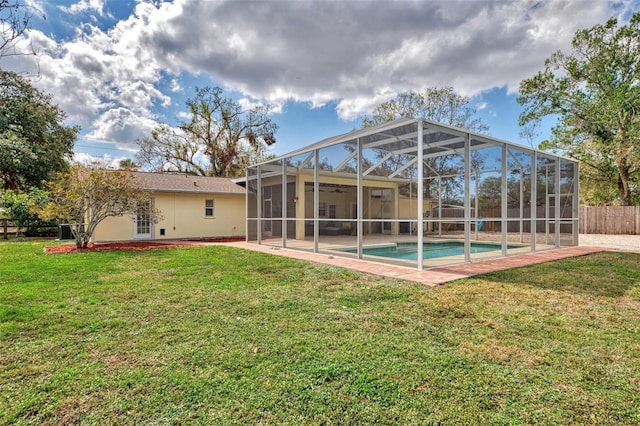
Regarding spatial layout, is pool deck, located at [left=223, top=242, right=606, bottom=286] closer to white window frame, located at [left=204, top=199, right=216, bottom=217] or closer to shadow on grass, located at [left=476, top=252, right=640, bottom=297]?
shadow on grass, located at [left=476, top=252, right=640, bottom=297]

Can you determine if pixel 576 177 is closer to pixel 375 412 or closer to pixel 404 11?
pixel 404 11

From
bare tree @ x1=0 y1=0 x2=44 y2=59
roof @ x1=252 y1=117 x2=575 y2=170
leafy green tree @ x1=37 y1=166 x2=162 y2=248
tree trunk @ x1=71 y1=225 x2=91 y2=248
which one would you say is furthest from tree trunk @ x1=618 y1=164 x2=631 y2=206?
tree trunk @ x1=71 y1=225 x2=91 y2=248

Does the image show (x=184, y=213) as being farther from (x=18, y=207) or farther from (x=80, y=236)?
(x=18, y=207)

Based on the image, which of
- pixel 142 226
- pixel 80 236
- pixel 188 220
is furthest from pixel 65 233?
pixel 188 220

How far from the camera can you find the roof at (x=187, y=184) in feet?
45.3

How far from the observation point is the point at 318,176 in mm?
9492

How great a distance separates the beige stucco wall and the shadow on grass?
12157 mm

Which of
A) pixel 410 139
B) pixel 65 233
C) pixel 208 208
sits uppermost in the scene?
pixel 410 139

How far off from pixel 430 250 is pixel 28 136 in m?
18.3

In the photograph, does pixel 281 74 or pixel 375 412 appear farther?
pixel 281 74

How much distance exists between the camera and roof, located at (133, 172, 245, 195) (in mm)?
13814

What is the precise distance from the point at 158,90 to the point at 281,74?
1186cm

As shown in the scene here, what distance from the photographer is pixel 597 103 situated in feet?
57.9

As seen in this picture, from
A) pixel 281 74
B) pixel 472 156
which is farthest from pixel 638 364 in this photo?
pixel 281 74
